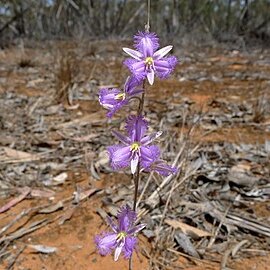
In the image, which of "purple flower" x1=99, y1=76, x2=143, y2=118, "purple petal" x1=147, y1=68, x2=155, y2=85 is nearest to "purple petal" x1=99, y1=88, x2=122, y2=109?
"purple flower" x1=99, y1=76, x2=143, y2=118

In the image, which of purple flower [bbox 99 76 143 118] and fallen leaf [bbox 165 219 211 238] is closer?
purple flower [bbox 99 76 143 118]

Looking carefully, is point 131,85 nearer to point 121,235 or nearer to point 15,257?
point 121,235

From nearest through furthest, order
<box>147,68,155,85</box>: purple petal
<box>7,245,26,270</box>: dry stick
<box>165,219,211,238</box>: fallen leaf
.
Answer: <box>147,68,155,85</box>: purple petal, <box>7,245,26,270</box>: dry stick, <box>165,219,211,238</box>: fallen leaf

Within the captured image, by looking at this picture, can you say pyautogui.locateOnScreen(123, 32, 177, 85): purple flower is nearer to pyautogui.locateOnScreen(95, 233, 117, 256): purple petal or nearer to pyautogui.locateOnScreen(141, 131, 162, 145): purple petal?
pyautogui.locateOnScreen(141, 131, 162, 145): purple petal

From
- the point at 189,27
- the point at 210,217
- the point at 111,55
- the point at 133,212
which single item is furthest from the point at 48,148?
the point at 189,27

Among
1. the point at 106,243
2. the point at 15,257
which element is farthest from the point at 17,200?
the point at 106,243

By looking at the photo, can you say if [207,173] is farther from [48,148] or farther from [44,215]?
[48,148]
